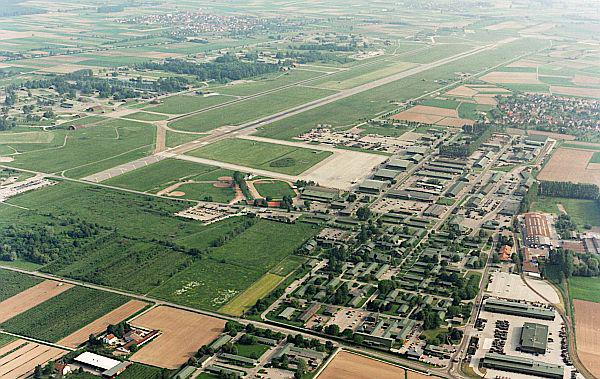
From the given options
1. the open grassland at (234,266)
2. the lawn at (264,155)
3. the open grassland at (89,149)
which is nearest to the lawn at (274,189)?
the lawn at (264,155)

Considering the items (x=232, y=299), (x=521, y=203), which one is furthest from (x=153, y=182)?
(x=521, y=203)

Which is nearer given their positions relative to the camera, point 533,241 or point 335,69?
point 533,241

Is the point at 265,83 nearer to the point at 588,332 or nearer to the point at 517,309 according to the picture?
the point at 517,309

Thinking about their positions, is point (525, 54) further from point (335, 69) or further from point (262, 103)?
point (262, 103)

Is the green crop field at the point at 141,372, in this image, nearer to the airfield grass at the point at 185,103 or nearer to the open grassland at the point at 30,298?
the open grassland at the point at 30,298

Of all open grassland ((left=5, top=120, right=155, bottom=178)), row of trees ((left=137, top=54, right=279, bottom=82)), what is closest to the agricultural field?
open grassland ((left=5, top=120, right=155, bottom=178))

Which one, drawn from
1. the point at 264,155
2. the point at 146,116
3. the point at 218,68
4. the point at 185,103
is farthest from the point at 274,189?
the point at 218,68
